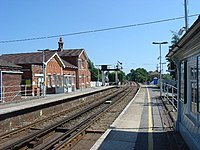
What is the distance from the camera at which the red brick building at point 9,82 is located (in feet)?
73.6

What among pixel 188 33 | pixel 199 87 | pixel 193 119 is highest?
pixel 188 33

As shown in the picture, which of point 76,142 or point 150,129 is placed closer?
point 76,142

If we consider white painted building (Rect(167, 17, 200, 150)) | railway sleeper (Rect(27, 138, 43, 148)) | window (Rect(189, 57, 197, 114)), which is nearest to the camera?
white painted building (Rect(167, 17, 200, 150))

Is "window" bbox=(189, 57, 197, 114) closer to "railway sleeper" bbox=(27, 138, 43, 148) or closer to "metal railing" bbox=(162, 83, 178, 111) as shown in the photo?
"railway sleeper" bbox=(27, 138, 43, 148)

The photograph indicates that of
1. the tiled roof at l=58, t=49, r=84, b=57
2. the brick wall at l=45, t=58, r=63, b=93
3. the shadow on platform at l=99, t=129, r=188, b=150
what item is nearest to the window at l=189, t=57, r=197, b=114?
the shadow on platform at l=99, t=129, r=188, b=150

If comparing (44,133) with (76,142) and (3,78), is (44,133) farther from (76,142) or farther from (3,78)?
(3,78)

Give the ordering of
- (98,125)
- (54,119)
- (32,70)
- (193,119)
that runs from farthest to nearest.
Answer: (32,70) < (54,119) < (98,125) < (193,119)

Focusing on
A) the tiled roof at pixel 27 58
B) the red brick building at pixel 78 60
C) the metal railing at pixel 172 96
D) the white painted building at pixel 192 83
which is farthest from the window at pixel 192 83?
the red brick building at pixel 78 60

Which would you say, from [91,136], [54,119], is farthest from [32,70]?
[91,136]

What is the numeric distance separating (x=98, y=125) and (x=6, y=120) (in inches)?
176

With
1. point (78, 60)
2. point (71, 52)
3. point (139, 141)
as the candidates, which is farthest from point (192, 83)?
point (71, 52)

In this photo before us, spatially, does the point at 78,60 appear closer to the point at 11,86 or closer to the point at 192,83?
the point at 11,86

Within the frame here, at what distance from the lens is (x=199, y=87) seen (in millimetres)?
6023

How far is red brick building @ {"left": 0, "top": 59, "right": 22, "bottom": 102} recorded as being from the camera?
22438 millimetres
